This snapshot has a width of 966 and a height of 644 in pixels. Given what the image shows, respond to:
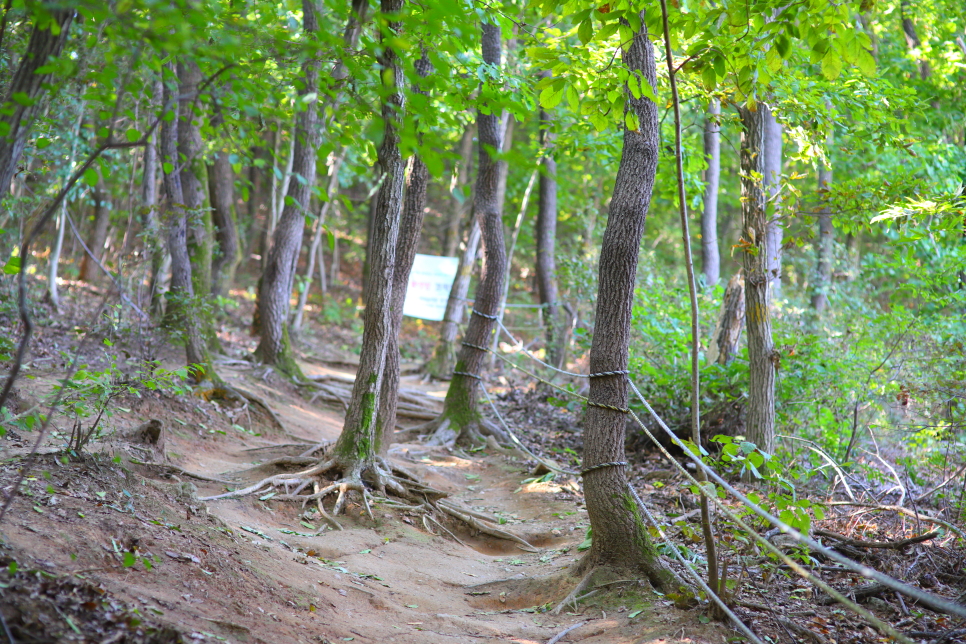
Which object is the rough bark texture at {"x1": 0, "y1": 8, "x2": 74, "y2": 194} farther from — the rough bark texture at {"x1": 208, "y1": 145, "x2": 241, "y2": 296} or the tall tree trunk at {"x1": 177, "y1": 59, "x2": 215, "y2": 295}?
the rough bark texture at {"x1": 208, "y1": 145, "x2": 241, "y2": 296}

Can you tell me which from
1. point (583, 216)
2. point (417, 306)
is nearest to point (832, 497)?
point (417, 306)

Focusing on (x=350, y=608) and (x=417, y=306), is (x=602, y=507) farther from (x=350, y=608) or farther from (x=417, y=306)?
(x=417, y=306)

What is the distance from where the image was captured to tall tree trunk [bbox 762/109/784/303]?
5645 mm

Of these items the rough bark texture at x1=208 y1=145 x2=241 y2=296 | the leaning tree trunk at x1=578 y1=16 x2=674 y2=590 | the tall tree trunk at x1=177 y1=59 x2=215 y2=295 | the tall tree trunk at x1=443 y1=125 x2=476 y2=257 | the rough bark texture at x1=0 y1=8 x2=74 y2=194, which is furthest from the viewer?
the tall tree trunk at x1=443 y1=125 x2=476 y2=257

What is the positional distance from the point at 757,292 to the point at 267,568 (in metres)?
4.42

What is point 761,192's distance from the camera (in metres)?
5.60

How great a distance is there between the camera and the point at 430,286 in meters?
11.1

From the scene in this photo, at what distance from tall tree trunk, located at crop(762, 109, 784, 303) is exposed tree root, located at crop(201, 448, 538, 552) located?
3320 millimetres

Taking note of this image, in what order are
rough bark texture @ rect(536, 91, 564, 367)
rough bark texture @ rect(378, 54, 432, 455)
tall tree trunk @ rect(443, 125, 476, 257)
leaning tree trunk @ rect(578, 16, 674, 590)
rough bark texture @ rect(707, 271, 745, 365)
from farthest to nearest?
1. tall tree trunk @ rect(443, 125, 476, 257)
2. rough bark texture @ rect(536, 91, 564, 367)
3. rough bark texture @ rect(707, 271, 745, 365)
4. rough bark texture @ rect(378, 54, 432, 455)
5. leaning tree trunk @ rect(578, 16, 674, 590)

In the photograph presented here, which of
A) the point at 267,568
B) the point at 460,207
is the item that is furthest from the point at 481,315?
the point at 460,207

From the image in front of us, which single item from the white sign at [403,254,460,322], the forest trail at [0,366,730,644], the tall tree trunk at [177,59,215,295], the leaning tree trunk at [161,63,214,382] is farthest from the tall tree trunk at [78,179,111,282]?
the forest trail at [0,366,730,644]

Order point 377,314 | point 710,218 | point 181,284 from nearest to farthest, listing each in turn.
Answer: point 377,314 → point 181,284 → point 710,218

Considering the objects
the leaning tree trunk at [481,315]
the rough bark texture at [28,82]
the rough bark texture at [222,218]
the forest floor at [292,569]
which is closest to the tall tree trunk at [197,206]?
the forest floor at [292,569]

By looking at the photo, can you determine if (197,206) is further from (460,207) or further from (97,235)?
(460,207)
